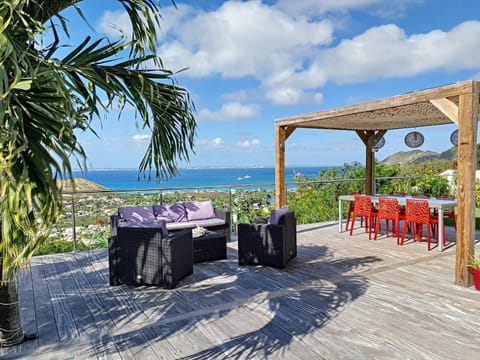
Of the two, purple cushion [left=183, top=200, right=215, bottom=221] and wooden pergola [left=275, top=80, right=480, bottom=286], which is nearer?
wooden pergola [left=275, top=80, right=480, bottom=286]

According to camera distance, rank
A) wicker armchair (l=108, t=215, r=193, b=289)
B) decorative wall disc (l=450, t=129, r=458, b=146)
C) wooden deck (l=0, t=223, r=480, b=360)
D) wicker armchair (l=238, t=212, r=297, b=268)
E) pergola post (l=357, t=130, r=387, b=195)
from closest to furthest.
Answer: wooden deck (l=0, t=223, r=480, b=360)
wicker armchair (l=108, t=215, r=193, b=289)
wicker armchair (l=238, t=212, r=297, b=268)
decorative wall disc (l=450, t=129, r=458, b=146)
pergola post (l=357, t=130, r=387, b=195)

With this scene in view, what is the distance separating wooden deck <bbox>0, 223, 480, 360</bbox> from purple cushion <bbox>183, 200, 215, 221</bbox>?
1441 millimetres

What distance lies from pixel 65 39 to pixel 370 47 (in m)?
13.2

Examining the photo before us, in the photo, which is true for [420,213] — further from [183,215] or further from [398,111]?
[183,215]

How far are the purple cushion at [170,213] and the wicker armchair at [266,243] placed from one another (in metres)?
1.74

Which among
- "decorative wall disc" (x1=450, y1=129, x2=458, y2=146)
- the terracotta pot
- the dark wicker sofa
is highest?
"decorative wall disc" (x1=450, y1=129, x2=458, y2=146)

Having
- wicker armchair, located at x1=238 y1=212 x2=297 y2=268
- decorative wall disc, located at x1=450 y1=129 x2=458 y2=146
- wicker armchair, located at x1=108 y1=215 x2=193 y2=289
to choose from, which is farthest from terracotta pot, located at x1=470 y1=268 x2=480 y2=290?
decorative wall disc, located at x1=450 y1=129 x2=458 y2=146

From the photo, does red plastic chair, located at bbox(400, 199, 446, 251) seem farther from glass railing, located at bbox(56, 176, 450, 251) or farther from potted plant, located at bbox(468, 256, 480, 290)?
glass railing, located at bbox(56, 176, 450, 251)

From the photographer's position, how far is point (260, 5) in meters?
9.82

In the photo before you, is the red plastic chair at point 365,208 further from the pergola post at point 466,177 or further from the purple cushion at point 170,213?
the purple cushion at point 170,213

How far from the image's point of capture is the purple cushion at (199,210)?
6.44m

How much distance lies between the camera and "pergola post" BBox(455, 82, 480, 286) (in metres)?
3.96

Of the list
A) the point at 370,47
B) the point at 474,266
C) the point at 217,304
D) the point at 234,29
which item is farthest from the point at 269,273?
the point at 370,47

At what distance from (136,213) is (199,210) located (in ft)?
3.66
